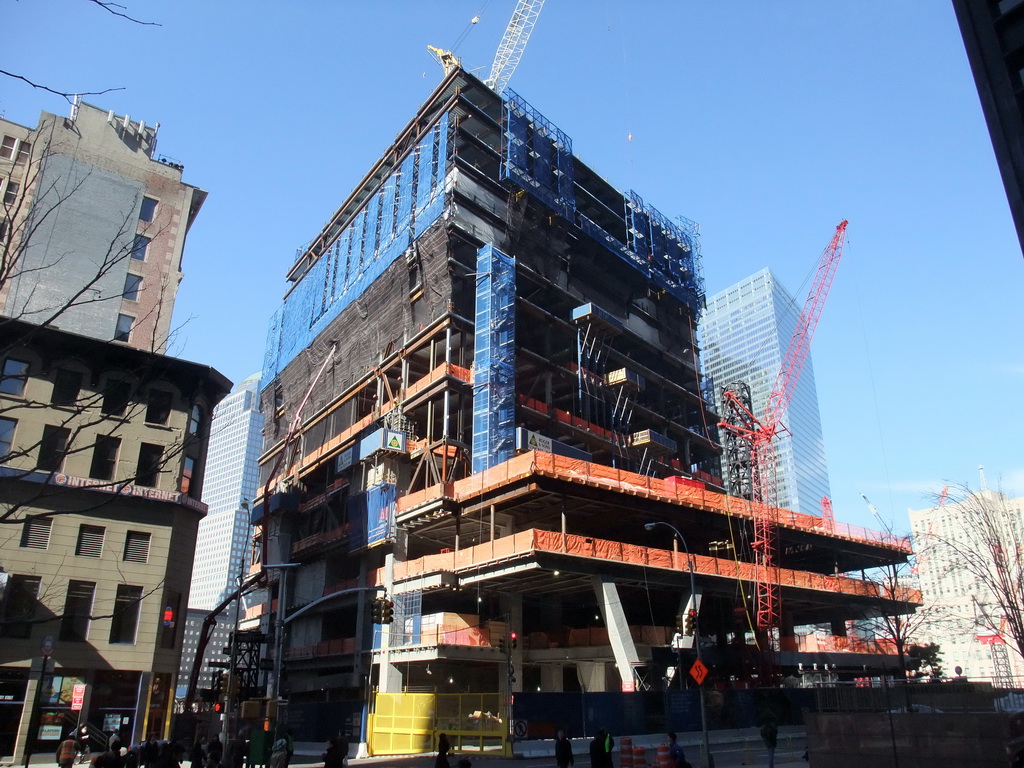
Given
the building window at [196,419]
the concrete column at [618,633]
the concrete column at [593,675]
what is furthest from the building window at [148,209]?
the concrete column at [593,675]

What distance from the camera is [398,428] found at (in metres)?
60.2

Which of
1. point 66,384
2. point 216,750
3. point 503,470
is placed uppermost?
point 66,384

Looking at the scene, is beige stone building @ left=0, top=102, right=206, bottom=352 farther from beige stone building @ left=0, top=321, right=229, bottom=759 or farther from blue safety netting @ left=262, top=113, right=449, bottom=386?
blue safety netting @ left=262, top=113, right=449, bottom=386

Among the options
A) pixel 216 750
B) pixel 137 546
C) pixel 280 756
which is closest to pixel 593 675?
pixel 216 750

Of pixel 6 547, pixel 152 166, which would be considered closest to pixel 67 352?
pixel 6 547

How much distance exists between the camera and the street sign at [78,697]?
33.2 meters

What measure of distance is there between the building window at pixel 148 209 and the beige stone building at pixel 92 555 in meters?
15.3

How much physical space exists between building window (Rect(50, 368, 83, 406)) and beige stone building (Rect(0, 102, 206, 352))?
6040mm

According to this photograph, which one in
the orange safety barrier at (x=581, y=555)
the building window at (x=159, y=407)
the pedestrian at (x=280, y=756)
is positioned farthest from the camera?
the orange safety barrier at (x=581, y=555)

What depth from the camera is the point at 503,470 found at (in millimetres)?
46594

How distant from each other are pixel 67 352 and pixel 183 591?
1409 cm

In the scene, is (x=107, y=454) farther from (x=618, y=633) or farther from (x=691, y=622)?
(x=691, y=622)

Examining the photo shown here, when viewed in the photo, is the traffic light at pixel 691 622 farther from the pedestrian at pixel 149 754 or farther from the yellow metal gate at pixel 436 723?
the pedestrian at pixel 149 754

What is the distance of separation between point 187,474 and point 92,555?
23.0 ft
